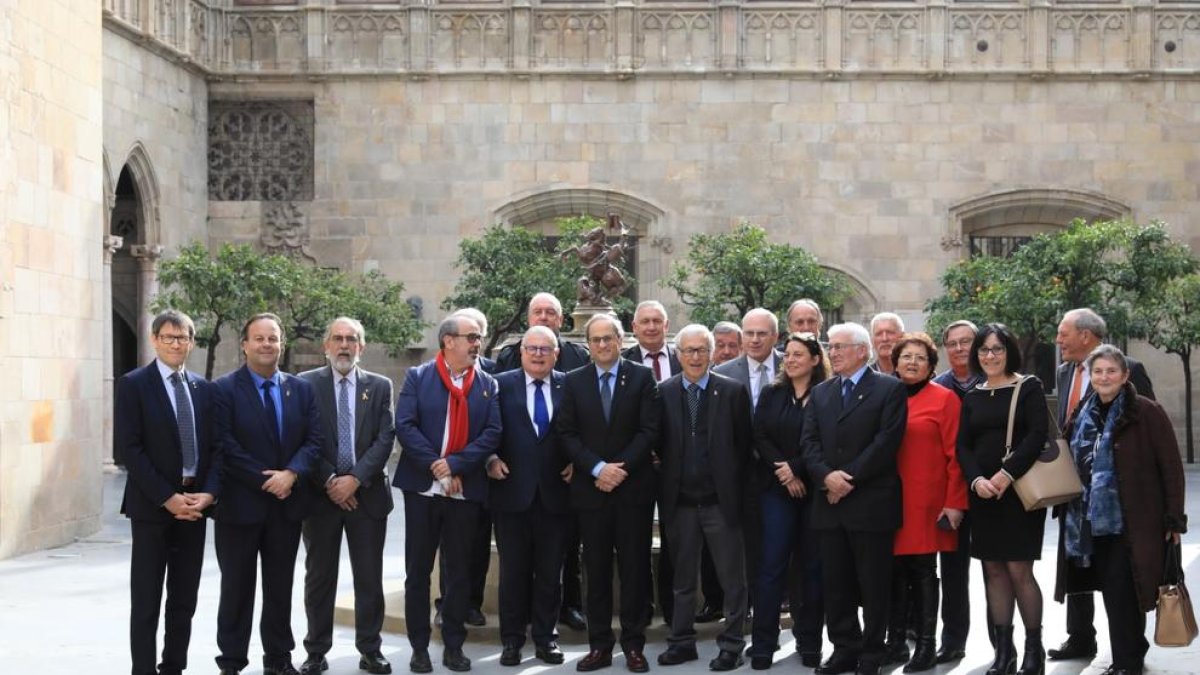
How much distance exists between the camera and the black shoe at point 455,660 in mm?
8273

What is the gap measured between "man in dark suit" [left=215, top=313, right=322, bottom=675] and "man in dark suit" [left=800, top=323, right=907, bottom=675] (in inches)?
95.6

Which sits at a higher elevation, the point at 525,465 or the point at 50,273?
the point at 50,273

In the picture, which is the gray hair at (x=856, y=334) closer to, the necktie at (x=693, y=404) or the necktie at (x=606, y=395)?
the necktie at (x=693, y=404)

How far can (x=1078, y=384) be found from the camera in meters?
8.66

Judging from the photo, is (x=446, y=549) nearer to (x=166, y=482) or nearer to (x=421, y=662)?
(x=421, y=662)

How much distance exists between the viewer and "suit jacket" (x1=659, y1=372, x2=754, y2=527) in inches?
329

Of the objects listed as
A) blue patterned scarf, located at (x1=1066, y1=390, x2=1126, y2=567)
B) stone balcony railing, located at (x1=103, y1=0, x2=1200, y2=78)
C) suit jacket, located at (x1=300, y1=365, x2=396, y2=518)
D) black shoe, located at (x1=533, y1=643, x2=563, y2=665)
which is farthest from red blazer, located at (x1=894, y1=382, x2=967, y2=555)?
stone balcony railing, located at (x1=103, y1=0, x2=1200, y2=78)

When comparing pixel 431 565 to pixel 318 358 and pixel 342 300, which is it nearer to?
pixel 342 300

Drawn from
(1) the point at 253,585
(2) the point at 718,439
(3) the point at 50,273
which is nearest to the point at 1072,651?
(2) the point at 718,439

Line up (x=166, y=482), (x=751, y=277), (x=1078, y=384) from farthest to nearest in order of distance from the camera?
(x=751, y=277)
(x=1078, y=384)
(x=166, y=482)

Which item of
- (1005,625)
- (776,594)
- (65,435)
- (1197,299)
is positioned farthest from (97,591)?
(1197,299)

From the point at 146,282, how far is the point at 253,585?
15.0 m

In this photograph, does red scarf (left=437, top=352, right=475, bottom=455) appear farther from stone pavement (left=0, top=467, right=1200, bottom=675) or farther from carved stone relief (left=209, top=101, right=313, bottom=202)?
carved stone relief (left=209, top=101, right=313, bottom=202)

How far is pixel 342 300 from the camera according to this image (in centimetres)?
2195
